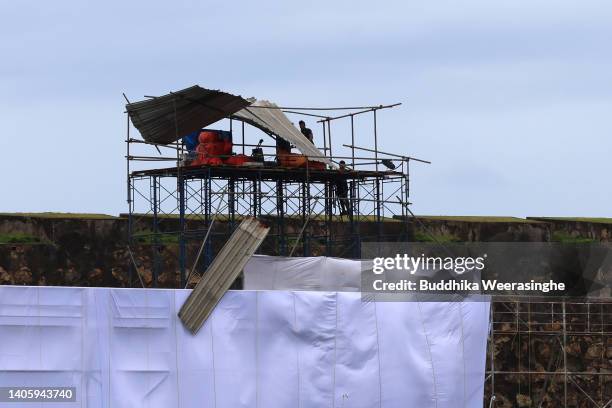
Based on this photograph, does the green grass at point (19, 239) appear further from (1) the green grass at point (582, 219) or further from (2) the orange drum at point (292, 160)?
(1) the green grass at point (582, 219)

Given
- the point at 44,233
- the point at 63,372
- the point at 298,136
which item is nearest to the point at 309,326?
the point at 63,372

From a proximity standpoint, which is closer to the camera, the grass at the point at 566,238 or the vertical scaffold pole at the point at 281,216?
the vertical scaffold pole at the point at 281,216

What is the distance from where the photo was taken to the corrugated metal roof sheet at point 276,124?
3894 cm

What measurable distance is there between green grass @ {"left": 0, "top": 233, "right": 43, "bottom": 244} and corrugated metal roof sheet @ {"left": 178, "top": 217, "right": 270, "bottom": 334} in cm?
898

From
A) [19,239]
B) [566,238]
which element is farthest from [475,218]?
[19,239]

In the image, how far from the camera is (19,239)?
4031 cm

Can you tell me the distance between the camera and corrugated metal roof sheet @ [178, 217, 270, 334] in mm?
32219

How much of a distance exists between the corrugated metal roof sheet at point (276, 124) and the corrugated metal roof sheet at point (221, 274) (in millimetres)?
5442

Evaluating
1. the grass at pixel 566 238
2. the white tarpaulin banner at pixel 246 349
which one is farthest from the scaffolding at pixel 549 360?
the white tarpaulin banner at pixel 246 349

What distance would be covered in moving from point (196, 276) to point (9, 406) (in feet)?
23.2

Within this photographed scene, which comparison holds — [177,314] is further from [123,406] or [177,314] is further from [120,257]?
[120,257]

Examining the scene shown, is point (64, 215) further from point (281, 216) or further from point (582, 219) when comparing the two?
point (582, 219)

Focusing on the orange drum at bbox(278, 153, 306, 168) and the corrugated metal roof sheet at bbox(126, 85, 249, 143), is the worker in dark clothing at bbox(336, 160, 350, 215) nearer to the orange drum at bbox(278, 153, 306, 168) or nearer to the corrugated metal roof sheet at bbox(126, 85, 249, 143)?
the orange drum at bbox(278, 153, 306, 168)

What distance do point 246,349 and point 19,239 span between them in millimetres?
10318
